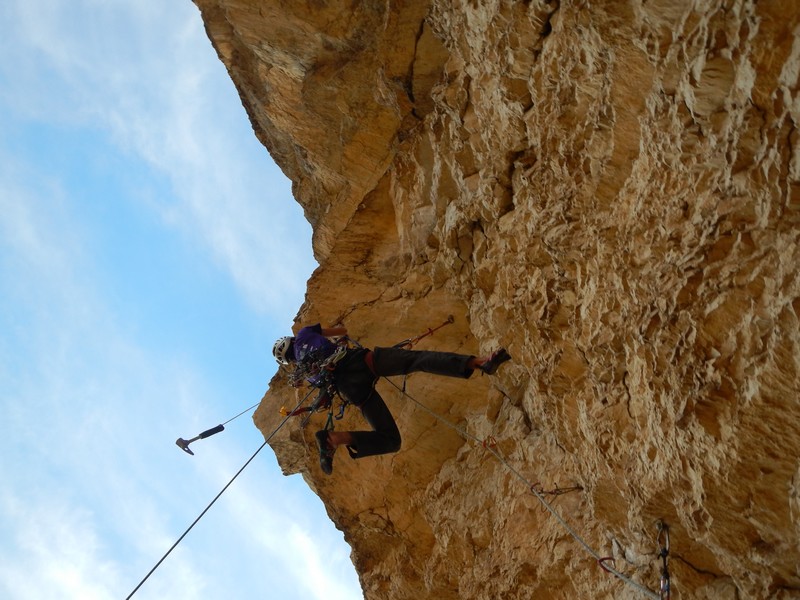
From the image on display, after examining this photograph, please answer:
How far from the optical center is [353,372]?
22.7 ft

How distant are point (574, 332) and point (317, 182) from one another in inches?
221

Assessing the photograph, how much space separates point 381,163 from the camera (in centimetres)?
874

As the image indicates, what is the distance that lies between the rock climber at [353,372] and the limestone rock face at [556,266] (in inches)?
A: 39.6

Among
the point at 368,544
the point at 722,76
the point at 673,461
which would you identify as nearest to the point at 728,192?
the point at 722,76

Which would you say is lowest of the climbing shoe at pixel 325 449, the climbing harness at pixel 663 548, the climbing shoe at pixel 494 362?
the climbing shoe at pixel 325 449

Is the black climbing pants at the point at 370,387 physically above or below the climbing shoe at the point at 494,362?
below

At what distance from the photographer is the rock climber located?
21.3ft

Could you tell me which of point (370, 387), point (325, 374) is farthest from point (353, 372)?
point (325, 374)

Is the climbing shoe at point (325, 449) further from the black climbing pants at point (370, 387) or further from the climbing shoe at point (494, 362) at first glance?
the climbing shoe at point (494, 362)

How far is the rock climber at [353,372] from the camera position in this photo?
6480mm

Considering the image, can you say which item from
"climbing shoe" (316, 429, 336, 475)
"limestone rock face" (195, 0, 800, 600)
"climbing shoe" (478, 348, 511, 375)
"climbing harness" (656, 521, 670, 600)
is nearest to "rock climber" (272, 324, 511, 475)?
"climbing shoe" (316, 429, 336, 475)

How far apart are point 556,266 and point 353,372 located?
Answer: 248cm

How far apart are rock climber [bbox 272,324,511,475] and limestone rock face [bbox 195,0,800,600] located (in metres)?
1.01

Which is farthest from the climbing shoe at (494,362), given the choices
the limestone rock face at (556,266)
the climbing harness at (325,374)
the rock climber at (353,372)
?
the climbing harness at (325,374)
